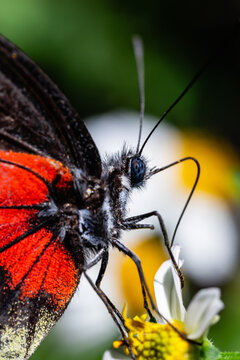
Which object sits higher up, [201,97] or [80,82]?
[80,82]

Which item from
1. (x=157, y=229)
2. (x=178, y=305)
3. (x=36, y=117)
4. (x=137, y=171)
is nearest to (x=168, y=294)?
(x=178, y=305)

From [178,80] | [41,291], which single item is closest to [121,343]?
[41,291]

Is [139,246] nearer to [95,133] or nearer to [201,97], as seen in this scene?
[95,133]

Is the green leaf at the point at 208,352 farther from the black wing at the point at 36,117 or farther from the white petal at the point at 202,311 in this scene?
the black wing at the point at 36,117

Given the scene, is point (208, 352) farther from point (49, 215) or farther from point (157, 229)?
point (157, 229)

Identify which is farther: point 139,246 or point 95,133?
point 95,133

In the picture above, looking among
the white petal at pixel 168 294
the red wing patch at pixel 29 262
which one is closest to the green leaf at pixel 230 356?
the white petal at pixel 168 294

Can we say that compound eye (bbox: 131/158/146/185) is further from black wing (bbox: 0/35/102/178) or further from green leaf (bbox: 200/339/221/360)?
green leaf (bbox: 200/339/221/360)

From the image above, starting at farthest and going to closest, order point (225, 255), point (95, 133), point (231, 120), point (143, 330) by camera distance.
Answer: point (231, 120) → point (95, 133) → point (225, 255) → point (143, 330)
